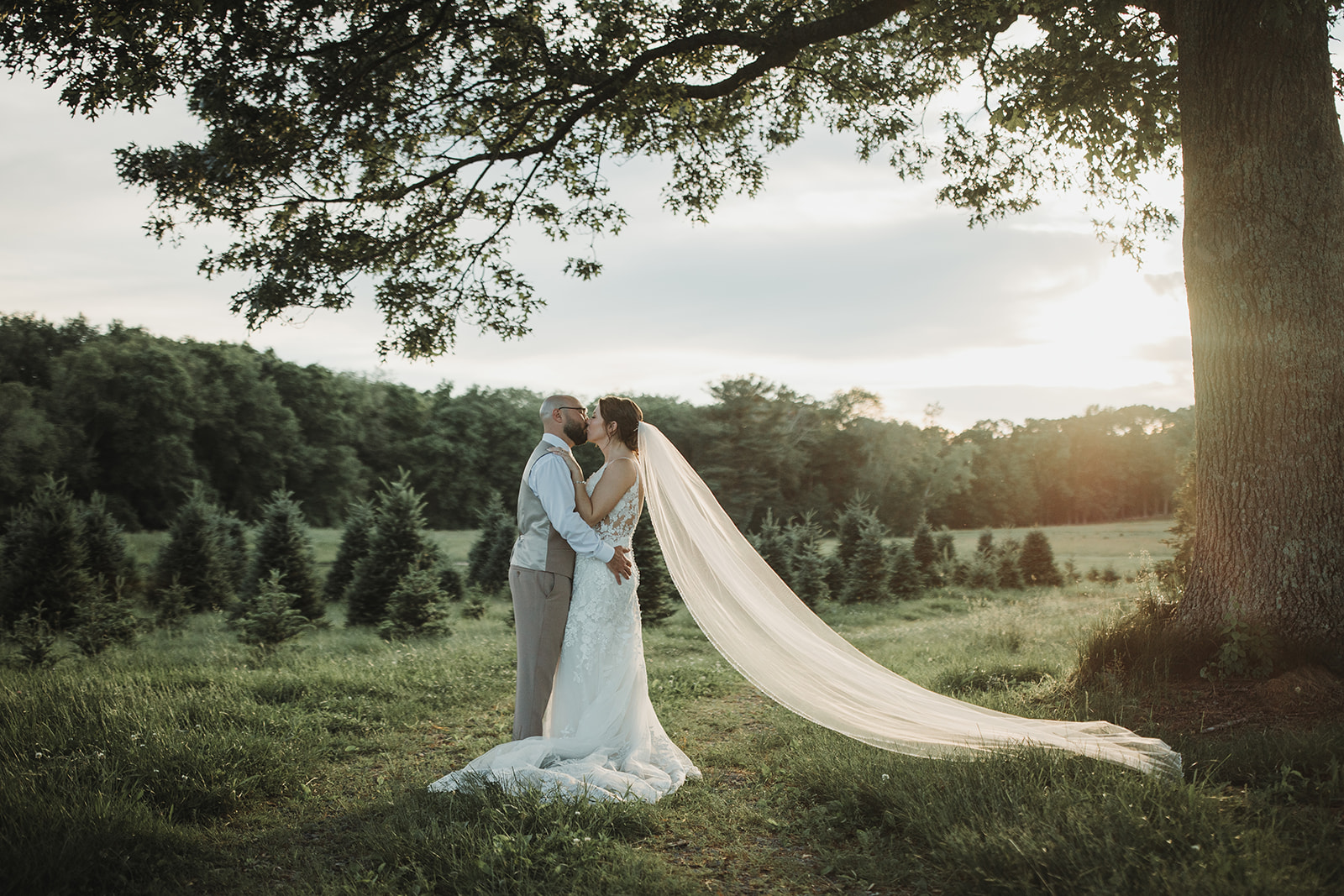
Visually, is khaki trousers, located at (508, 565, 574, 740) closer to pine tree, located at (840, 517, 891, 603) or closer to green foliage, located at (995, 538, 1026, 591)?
pine tree, located at (840, 517, 891, 603)

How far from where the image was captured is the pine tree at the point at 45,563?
15242mm

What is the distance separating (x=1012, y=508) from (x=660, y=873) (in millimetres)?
50359

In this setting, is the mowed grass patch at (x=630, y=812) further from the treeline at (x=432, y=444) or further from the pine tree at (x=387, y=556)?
the treeline at (x=432, y=444)

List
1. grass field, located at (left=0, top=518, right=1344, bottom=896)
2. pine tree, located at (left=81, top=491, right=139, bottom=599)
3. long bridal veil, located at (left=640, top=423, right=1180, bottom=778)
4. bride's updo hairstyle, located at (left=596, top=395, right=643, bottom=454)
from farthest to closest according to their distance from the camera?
pine tree, located at (left=81, top=491, right=139, bottom=599), bride's updo hairstyle, located at (left=596, top=395, right=643, bottom=454), long bridal veil, located at (left=640, top=423, right=1180, bottom=778), grass field, located at (left=0, top=518, right=1344, bottom=896)

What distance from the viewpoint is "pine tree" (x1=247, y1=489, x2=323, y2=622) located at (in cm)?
1723

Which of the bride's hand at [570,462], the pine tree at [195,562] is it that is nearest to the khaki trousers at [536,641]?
the bride's hand at [570,462]

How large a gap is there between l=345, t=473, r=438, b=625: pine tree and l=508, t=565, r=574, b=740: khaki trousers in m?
11.8

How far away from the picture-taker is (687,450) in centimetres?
5262

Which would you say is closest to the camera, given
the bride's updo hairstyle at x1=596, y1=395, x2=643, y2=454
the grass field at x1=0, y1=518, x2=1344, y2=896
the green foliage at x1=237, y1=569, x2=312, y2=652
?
the grass field at x1=0, y1=518, x2=1344, y2=896

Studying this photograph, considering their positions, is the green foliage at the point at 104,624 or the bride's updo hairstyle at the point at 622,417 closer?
the bride's updo hairstyle at the point at 622,417

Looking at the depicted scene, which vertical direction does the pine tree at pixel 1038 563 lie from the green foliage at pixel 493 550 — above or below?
below

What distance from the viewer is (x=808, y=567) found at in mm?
21234

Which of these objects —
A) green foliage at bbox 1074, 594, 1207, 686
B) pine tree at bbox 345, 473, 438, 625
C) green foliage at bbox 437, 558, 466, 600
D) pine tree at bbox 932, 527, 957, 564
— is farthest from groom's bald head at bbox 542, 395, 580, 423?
pine tree at bbox 932, 527, 957, 564

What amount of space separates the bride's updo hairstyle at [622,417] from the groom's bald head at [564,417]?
0.55ft
